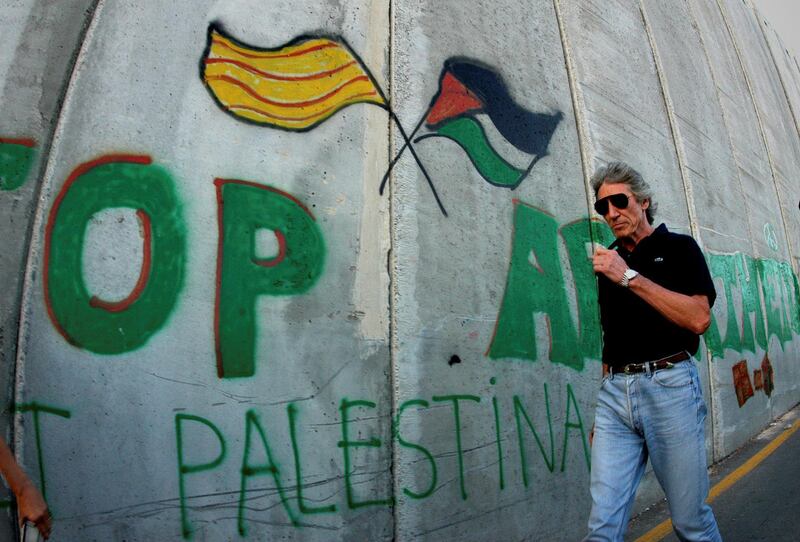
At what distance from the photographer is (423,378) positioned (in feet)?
13.2

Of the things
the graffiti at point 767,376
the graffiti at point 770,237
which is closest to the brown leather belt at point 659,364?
the graffiti at point 767,376

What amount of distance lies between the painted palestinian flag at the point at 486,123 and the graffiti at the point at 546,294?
1.08 feet

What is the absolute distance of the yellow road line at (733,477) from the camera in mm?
4671

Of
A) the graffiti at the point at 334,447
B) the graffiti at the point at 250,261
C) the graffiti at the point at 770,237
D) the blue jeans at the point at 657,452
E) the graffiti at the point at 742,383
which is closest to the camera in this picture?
the blue jeans at the point at 657,452

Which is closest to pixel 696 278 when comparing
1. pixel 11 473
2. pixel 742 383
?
pixel 11 473

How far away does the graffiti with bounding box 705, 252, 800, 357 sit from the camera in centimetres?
767

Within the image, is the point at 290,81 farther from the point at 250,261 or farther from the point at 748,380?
the point at 748,380

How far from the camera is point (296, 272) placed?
12.5ft

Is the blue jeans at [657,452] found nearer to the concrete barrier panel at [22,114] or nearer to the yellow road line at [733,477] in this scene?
the yellow road line at [733,477]

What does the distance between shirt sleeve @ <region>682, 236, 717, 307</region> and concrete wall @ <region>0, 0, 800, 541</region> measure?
1639mm

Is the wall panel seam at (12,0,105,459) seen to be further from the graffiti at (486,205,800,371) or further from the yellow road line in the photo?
the yellow road line

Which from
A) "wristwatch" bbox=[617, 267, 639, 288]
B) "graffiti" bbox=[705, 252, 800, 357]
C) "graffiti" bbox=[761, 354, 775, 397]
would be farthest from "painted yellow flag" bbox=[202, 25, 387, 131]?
"graffiti" bbox=[761, 354, 775, 397]

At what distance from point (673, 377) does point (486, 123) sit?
2.51m

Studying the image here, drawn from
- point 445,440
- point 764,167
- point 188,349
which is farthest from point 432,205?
point 764,167
